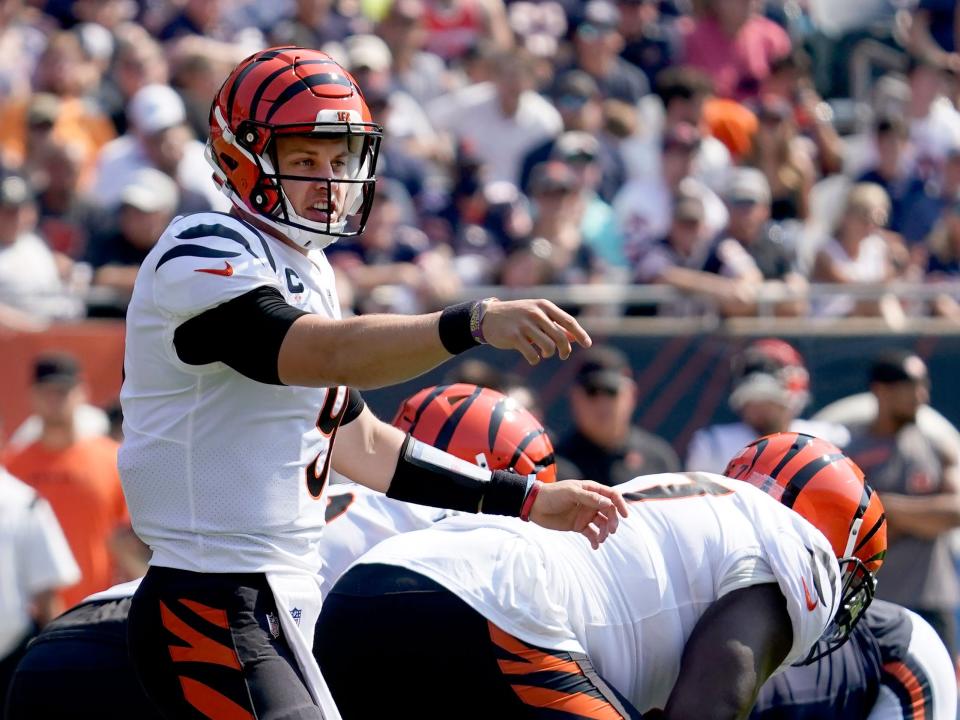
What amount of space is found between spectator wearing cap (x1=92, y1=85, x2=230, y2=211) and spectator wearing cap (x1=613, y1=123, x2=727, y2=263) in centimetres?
223

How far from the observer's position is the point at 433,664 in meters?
3.72

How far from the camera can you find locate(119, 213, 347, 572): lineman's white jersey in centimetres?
336

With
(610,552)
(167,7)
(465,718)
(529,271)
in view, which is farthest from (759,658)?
(167,7)

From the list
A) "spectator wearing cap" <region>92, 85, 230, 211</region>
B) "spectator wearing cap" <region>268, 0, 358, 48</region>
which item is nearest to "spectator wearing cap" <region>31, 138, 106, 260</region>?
"spectator wearing cap" <region>92, 85, 230, 211</region>

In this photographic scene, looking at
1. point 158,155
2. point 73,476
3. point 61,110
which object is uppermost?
point 61,110

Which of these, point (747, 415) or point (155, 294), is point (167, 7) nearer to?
point (747, 415)

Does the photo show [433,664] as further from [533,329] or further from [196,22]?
[196,22]

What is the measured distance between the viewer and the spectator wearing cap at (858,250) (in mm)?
8891

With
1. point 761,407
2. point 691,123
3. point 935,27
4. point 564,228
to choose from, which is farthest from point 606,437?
point 935,27

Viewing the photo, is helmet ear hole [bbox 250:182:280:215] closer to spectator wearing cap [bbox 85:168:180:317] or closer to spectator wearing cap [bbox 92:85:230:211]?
spectator wearing cap [bbox 85:168:180:317]

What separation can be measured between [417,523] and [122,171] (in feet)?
16.4

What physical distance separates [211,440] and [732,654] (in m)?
1.22

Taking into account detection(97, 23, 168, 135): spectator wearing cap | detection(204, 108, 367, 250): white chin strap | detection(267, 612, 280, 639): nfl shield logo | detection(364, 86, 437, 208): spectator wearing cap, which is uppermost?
detection(204, 108, 367, 250): white chin strap

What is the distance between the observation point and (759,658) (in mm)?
3648
